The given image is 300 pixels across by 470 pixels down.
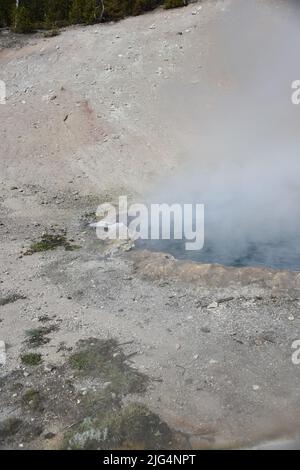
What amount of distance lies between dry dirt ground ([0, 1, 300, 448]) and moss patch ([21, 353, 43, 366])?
4 cm

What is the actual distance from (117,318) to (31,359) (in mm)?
2601

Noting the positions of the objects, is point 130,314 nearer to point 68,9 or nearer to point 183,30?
point 183,30

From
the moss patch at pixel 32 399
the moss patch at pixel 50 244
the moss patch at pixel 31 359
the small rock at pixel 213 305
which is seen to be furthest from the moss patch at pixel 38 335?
the moss patch at pixel 50 244

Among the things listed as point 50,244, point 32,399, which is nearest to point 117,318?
point 32,399

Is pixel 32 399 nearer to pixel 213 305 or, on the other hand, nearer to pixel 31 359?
pixel 31 359

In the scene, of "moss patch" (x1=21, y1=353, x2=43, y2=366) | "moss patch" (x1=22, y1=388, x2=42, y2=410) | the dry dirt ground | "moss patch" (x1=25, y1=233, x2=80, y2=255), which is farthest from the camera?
"moss patch" (x1=25, y1=233, x2=80, y2=255)

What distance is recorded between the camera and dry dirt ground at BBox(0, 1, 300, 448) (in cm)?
1038

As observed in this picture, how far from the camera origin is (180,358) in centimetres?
1213

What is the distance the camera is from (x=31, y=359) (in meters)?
12.5

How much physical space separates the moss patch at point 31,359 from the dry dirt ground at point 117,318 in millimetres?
35

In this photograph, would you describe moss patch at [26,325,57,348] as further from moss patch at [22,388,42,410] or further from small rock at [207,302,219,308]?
small rock at [207,302,219,308]

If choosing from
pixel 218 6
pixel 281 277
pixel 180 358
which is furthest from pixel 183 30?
pixel 180 358

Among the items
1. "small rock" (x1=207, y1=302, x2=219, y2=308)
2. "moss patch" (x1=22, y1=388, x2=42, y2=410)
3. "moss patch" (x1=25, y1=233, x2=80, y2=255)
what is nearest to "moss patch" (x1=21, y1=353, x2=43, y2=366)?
"moss patch" (x1=22, y1=388, x2=42, y2=410)

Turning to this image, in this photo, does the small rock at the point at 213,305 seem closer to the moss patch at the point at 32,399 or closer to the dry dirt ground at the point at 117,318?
the dry dirt ground at the point at 117,318
